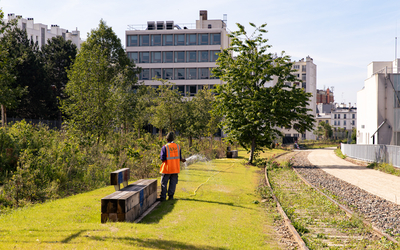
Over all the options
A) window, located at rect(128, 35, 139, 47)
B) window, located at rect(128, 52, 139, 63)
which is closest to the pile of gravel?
window, located at rect(128, 52, 139, 63)

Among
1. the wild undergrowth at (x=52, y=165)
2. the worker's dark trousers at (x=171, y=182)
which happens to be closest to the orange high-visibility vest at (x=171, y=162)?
the worker's dark trousers at (x=171, y=182)

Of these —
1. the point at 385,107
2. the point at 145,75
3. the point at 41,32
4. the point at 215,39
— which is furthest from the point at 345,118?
the point at 41,32

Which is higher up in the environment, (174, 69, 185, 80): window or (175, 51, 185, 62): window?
(175, 51, 185, 62): window

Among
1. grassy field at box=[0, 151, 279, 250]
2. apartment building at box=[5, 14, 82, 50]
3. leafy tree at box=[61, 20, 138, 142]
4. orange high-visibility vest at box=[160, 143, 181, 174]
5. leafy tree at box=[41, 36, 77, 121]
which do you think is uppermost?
apartment building at box=[5, 14, 82, 50]

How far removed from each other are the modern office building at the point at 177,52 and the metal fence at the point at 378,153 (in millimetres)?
38151

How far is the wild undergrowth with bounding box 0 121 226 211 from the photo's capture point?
31.7 ft

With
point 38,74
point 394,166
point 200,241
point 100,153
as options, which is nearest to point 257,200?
point 200,241

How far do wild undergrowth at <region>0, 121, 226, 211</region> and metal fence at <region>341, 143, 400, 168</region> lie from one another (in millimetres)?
16903

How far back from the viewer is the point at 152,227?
6887 mm

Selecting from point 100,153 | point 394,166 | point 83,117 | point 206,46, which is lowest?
point 394,166

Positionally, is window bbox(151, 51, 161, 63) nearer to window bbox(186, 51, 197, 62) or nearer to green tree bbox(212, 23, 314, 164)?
window bbox(186, 51, 197, 62)

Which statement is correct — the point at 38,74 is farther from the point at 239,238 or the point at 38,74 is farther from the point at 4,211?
the point at 239,238

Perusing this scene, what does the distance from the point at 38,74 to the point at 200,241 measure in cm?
4407

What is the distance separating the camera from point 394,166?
23.0 meters
